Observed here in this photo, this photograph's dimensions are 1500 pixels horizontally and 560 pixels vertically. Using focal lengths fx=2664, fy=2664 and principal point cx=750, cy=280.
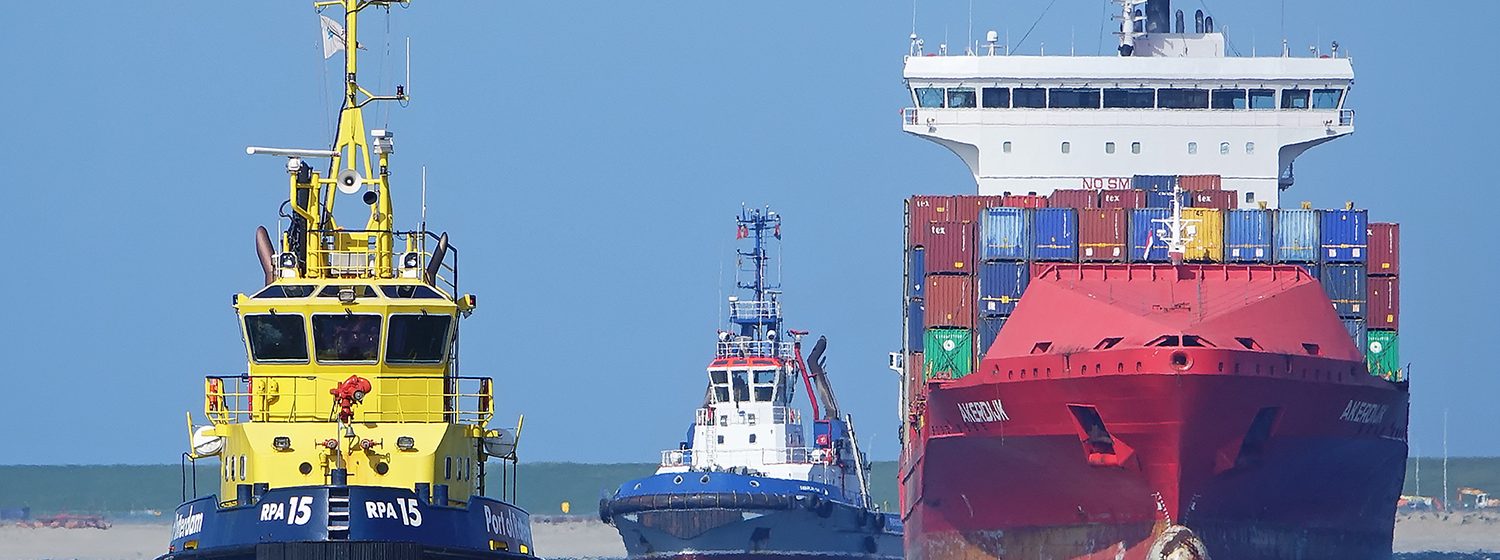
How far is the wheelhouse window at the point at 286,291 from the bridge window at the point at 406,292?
83 centimetres

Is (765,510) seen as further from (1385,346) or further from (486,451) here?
(486,451)

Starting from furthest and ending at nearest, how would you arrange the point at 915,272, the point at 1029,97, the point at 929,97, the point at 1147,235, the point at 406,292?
the point at 929,97, the point at 1029,97, the point at 915,272, the point at 1147,235, the point at 406,292

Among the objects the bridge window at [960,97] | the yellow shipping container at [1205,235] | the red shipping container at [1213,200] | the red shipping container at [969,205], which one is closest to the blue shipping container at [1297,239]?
the yellow shipping container at [1205,235]

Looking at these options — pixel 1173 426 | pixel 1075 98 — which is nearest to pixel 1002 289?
pixel 1173 426

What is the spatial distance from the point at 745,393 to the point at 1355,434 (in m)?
22.9

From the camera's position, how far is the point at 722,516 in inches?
2559

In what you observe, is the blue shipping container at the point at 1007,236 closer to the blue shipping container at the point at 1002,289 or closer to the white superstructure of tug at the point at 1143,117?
the blue shipping container at the point at 1002,289

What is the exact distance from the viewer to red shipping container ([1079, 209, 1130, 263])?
5312 cm

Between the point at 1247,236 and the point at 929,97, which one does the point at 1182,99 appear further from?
the point at 1247,236

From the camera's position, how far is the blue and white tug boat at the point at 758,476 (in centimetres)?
6525

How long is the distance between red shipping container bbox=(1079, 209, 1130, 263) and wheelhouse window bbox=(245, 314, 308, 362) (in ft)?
88.5

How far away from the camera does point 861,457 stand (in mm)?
76562

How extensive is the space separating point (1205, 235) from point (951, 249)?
19.0ft

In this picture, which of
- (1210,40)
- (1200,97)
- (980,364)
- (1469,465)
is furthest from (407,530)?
(1469,465)
